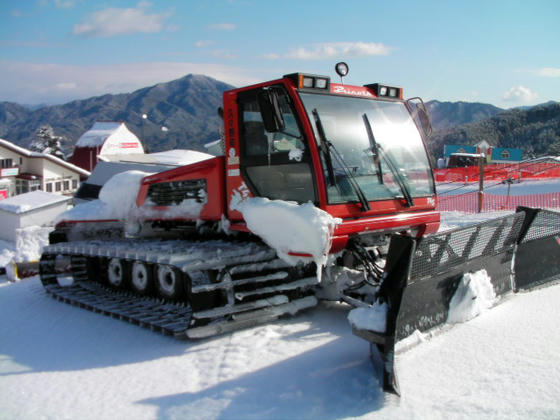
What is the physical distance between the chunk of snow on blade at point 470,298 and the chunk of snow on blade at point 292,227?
1.19 meters

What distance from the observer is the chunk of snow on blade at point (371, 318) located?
3.68m

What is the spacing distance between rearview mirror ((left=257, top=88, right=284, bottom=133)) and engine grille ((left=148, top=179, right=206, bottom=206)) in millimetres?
1453

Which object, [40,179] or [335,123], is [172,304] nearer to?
[335,123]

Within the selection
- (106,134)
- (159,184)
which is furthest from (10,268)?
(106,134)

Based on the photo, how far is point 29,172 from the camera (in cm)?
3444

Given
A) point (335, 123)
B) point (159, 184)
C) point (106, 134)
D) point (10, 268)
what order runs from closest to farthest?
point (335, 123), point (159, 184), point (10, 268), point (106, 134)

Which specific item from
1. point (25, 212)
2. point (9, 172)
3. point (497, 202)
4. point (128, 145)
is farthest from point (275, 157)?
point (128, 145)

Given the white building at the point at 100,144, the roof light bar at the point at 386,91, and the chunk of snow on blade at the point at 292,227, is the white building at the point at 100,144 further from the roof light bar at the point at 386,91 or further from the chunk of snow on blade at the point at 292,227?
the chunk of snow on blade at the point at 292,227

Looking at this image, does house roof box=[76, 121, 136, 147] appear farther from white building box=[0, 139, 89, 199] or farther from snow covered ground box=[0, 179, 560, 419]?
snow covered ground box=[0, 179, 560, 419]

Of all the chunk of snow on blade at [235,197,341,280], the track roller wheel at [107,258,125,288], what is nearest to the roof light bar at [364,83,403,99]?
the chunk of snow on blade at [235,197,341,280]

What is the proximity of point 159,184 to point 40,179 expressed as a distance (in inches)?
1216

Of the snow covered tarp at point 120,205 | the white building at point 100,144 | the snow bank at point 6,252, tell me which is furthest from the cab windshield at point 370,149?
the white building at point 100,144

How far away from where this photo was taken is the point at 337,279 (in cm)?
556

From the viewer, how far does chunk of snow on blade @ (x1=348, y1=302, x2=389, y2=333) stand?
3.68 m
